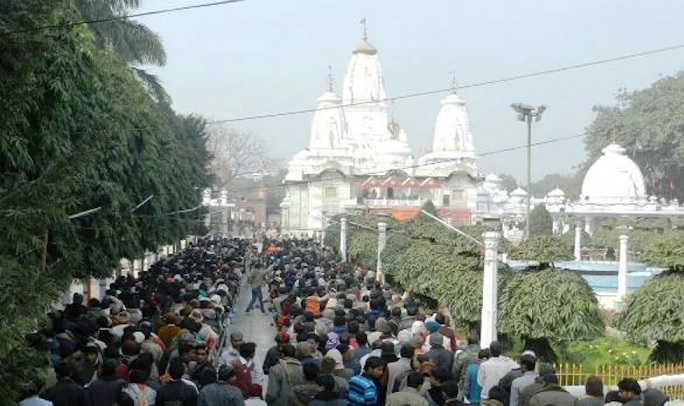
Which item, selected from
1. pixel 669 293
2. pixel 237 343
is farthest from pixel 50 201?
pixel 669 293

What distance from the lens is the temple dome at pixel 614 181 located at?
67.1m

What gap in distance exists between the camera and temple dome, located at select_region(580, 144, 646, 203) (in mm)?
67125

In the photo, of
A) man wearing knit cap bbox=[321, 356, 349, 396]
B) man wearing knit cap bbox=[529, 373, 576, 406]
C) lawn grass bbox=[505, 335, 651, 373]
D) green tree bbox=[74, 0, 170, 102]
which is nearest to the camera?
man wearing knit cap bbox=[529, 373, 576, 406]

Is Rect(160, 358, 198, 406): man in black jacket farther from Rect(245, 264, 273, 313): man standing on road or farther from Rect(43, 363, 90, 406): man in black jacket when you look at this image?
Rect(245, 264, 273, 313): man standing on road

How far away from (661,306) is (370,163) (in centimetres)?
6532

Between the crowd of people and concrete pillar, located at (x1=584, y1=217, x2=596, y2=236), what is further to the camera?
concrete pillar, located at (x1=584, y1=217, x2=596, y2=236)

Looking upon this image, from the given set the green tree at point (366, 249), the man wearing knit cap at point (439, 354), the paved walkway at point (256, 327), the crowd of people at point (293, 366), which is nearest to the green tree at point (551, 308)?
the crowd of people at point (293, 366)

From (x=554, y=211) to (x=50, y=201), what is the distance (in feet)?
209

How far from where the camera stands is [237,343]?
1148cm

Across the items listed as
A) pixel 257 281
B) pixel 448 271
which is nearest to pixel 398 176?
pixel 257 281

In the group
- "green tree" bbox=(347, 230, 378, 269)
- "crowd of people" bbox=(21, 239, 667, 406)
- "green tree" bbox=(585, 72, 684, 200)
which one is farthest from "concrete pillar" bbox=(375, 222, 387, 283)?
"green tree" bbox=(585, 72, 684, 200)

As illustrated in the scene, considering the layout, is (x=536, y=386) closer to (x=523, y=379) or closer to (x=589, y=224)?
(x=523, y=379)

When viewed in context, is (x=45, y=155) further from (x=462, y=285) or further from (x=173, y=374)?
(x=462, y=285)

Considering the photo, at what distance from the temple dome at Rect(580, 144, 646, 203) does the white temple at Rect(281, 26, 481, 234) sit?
7.56m
